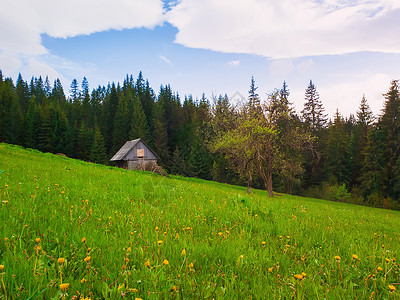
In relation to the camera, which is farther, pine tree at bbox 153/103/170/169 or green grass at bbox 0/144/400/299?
pine tree at bbox 153/103/170/169

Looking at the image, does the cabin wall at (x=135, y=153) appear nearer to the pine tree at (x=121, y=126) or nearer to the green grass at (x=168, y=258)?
the pine tree at (x=121, y=126)

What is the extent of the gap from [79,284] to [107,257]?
Result: 543mm

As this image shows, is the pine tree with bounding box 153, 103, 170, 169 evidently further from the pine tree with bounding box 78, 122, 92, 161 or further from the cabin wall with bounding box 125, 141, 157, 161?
the pine tree with bounding box 78, 122, 92, 161

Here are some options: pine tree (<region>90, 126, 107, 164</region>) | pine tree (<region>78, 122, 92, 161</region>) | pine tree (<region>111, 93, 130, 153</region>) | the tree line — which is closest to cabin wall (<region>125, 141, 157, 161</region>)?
the tree line

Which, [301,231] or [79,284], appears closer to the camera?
[79,284]

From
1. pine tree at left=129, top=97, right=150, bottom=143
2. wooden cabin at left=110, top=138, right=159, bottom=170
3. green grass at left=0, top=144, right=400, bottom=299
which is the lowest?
green grass at left=0, top=144, right=400, bottom=299

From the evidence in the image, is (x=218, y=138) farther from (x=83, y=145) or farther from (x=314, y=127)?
(x=83, y=145)

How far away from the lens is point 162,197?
620 cm

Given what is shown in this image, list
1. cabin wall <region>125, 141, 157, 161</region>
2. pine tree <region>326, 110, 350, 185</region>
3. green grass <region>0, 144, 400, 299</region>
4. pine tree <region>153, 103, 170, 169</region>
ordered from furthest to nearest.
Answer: pine tree <region>153, 103, 170, 169</region> → pine tree <region>326, 110, 350, 185</region> → cabin wall <region>125, 141, 157, 161</region> → green grass <region>0, 144, 400, 299</region>

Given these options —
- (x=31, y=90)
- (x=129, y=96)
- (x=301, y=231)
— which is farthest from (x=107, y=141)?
(x=301, y=231)

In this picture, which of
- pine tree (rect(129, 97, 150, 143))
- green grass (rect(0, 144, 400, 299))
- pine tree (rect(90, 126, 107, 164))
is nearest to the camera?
green grass (rect(0, 144, 400, 299))

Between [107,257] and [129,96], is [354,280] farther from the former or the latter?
[129,96]

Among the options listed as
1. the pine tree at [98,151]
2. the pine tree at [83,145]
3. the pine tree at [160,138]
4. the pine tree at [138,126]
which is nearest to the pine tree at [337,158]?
the pine tree at [160,138]

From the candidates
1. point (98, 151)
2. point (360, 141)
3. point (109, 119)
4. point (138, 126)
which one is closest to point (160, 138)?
point (138, 126)
